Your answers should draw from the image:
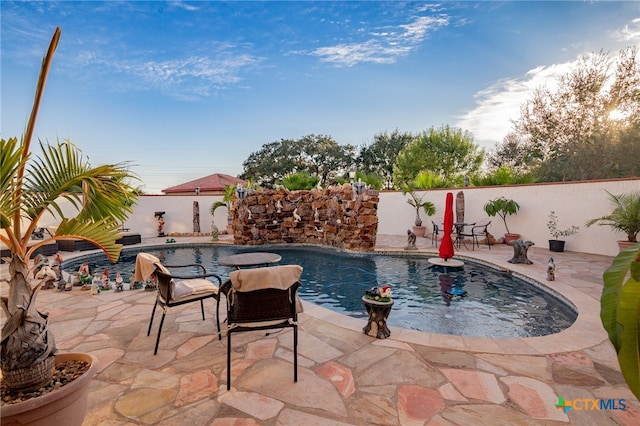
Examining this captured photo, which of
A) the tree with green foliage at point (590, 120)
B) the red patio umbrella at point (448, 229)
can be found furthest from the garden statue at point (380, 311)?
the tree with green foliage at point (590, 120)

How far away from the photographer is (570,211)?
28.9 ft

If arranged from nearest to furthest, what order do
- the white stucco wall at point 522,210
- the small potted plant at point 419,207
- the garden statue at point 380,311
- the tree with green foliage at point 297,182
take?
the garden statue at point 380,311 → the white stucco wall at point 522,210 → the small potted plant at point 419,207 → the tree with green foliage at point 297,182

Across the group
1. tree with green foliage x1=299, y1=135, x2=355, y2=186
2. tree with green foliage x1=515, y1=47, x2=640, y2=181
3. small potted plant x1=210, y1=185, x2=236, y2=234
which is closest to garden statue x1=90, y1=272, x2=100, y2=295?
small potted plant x1=210, y1=185, x2=236, y2=234

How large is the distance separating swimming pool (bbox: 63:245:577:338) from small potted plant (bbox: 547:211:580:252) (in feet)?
10.2

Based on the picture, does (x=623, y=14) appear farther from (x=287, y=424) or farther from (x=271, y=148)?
(x=271, y=148)

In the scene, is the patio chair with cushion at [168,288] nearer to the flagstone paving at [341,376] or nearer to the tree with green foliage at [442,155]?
the flagstone paving at [341,376]

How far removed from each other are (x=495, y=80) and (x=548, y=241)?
772 centimetres

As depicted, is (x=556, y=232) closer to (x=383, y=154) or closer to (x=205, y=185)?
(x=205, y=185)

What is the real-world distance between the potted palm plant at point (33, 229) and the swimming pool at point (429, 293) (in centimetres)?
365

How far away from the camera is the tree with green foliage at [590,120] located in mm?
13680

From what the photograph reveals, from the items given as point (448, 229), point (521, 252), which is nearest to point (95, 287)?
point (448, 229)

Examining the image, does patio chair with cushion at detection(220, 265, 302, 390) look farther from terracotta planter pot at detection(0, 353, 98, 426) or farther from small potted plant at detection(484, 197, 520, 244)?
small potted plant at detection(484, 197, 520, 244)

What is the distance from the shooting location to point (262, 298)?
8.36 ft

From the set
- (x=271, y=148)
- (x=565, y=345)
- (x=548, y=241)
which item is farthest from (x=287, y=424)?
(x=271, y=148)
